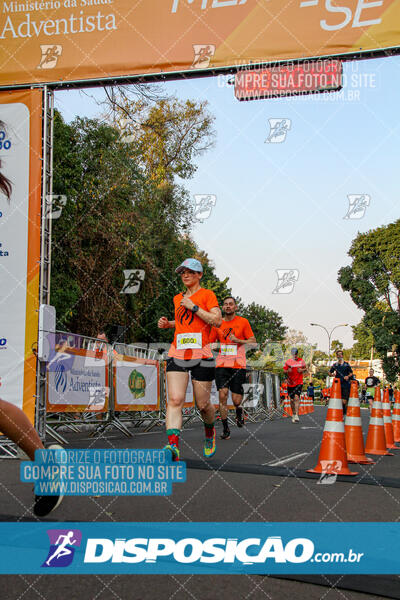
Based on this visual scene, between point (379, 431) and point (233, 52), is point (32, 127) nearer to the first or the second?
point (233, 52)

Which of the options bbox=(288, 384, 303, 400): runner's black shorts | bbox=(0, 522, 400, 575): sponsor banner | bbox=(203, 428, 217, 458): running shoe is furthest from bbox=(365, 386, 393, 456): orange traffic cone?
bbox=(288, 384, 303, 400): runner's black shorts

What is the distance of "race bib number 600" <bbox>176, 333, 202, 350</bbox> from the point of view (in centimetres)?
616

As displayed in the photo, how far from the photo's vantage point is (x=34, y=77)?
809 cm

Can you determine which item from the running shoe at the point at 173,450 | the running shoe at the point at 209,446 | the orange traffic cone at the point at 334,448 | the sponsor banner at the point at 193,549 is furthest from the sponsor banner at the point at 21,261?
the sponsor banner at the point at 193,549

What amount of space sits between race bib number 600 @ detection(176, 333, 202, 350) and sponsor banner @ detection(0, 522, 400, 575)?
2.68 m

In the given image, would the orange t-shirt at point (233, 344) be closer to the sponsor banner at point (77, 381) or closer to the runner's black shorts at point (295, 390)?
the sponsor banner at point (77, 381)

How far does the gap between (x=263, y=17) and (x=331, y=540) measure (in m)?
6.72

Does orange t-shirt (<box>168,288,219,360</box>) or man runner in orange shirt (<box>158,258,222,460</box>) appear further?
orange t-shirt (<box>168,288,219,360</box>)

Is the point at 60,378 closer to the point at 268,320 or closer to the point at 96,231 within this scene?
the point at 96,231

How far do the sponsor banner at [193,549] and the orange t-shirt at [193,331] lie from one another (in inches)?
105

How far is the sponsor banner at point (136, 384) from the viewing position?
1077cm

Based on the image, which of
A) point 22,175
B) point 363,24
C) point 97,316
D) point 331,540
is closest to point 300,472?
point 331,540

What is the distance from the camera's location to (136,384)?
11539 mm

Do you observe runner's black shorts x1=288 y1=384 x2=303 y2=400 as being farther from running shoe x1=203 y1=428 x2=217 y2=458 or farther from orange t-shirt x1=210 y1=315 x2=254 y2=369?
running shoe x1=203 y1=428 x2=217 y2=458
